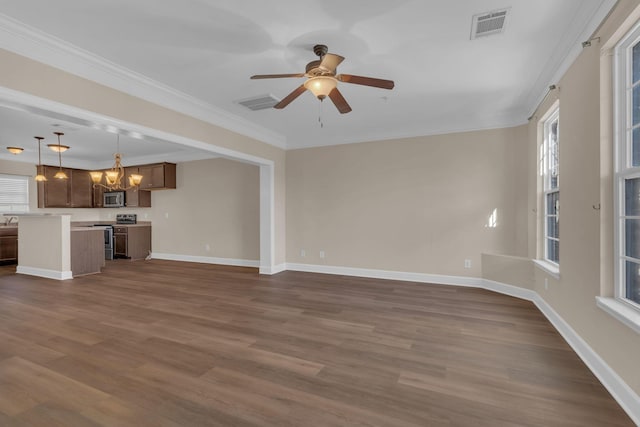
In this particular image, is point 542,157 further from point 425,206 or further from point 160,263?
point 160,263

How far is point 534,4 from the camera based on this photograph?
2.18 metres

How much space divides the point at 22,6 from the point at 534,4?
12.0 feet

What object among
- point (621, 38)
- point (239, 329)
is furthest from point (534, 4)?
point (239, 329)

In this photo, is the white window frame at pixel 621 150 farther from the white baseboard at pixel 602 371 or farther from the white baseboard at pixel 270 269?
the white baseboard at pixel 270 269

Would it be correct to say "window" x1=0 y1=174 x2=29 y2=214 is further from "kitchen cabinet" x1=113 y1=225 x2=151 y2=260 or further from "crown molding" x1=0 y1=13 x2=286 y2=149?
"crown molding" x1=0 y1=13 x2=286 y2=149

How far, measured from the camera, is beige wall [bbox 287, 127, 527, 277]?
4.62m

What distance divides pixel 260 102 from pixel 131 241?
18.3 ft

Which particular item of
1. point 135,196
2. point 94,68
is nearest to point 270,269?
point 94,68

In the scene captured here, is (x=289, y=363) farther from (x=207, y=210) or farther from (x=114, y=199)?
(x=114, y=199)

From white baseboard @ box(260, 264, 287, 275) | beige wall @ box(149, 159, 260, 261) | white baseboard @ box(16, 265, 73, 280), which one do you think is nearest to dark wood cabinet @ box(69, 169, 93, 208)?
beige wall @ box(149, 159, 260, 261)

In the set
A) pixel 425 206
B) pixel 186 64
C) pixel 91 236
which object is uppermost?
pixel 186 64

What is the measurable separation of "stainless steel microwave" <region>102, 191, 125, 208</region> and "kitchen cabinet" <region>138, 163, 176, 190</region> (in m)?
0.99

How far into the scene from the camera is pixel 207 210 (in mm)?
7082

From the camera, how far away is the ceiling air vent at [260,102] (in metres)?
3.85
